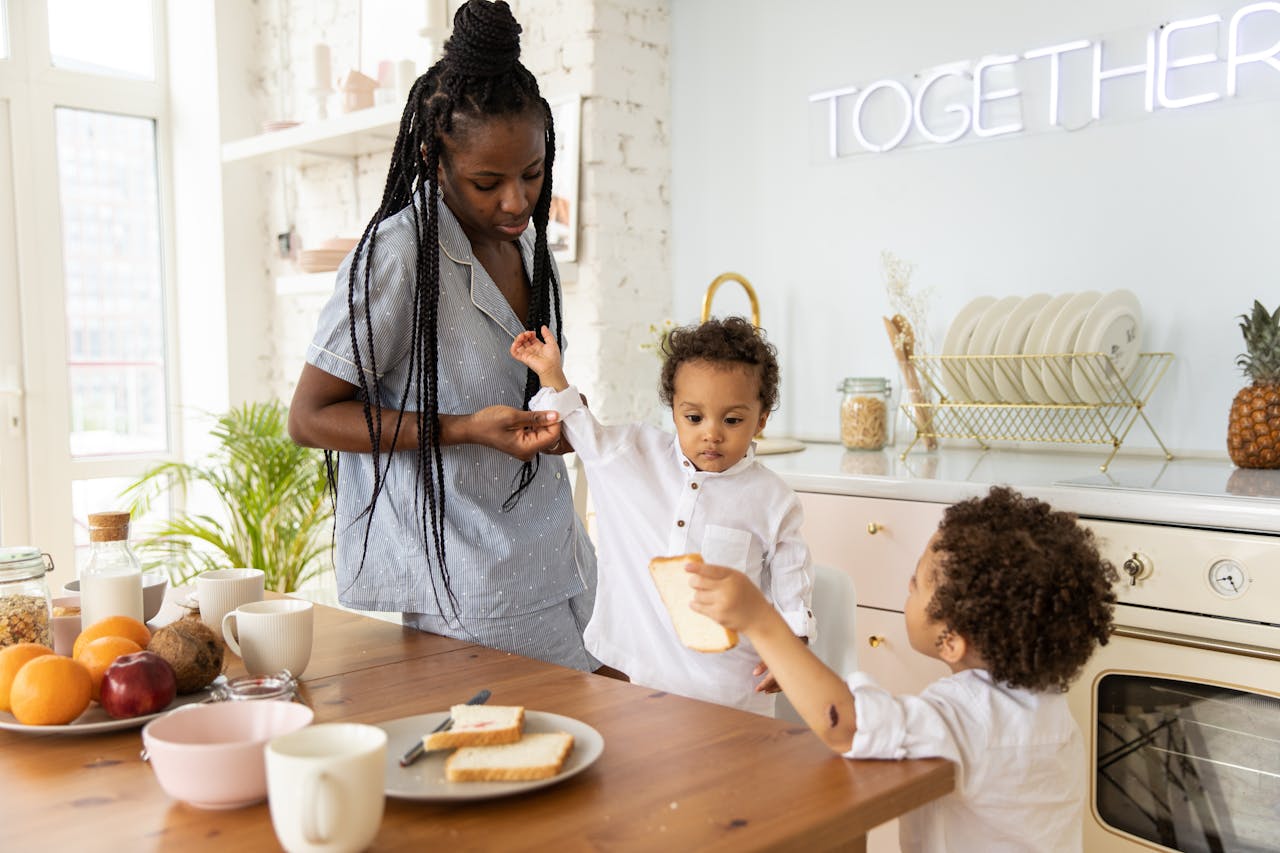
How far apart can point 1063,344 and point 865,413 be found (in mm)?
532

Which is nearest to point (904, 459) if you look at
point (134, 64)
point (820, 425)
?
point (820, 425)

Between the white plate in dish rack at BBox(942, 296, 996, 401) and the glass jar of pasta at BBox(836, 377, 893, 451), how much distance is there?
0.19m

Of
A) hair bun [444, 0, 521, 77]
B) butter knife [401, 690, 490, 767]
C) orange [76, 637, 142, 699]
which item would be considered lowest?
butter knife [401, 690, 490, 767]

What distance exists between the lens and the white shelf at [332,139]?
3.59 metres

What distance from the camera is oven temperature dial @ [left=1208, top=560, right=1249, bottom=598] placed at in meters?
1.79

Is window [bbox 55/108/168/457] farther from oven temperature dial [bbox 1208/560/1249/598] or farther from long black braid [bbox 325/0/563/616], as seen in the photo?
oven temperature dial [bbox 1208/560/1249/598]

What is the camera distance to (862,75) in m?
2.94

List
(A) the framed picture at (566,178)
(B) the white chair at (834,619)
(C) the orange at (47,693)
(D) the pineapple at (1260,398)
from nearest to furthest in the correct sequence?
1. (C) the orange at (47,693)
2. (B) the white chair at (834,619)
3. (D) the pineapple at (1260,398)
4. (A) the framed picture at (566,178)

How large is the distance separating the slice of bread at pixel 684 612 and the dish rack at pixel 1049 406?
1203 millimetres

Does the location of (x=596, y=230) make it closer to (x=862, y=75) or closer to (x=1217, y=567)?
(x=862, y=75)

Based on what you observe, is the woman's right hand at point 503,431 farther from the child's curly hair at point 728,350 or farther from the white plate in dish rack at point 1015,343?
the white plate in dish rack at point 1015,343

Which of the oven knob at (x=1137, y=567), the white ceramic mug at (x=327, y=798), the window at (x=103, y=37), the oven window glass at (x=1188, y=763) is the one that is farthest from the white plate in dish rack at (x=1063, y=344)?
the window at (x=103, y=37)

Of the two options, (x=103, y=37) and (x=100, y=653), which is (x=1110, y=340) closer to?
(x=100, y=653)

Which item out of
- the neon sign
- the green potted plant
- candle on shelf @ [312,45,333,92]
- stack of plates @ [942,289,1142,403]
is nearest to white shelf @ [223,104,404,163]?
candle on shelf @ [312,45,333,92]
